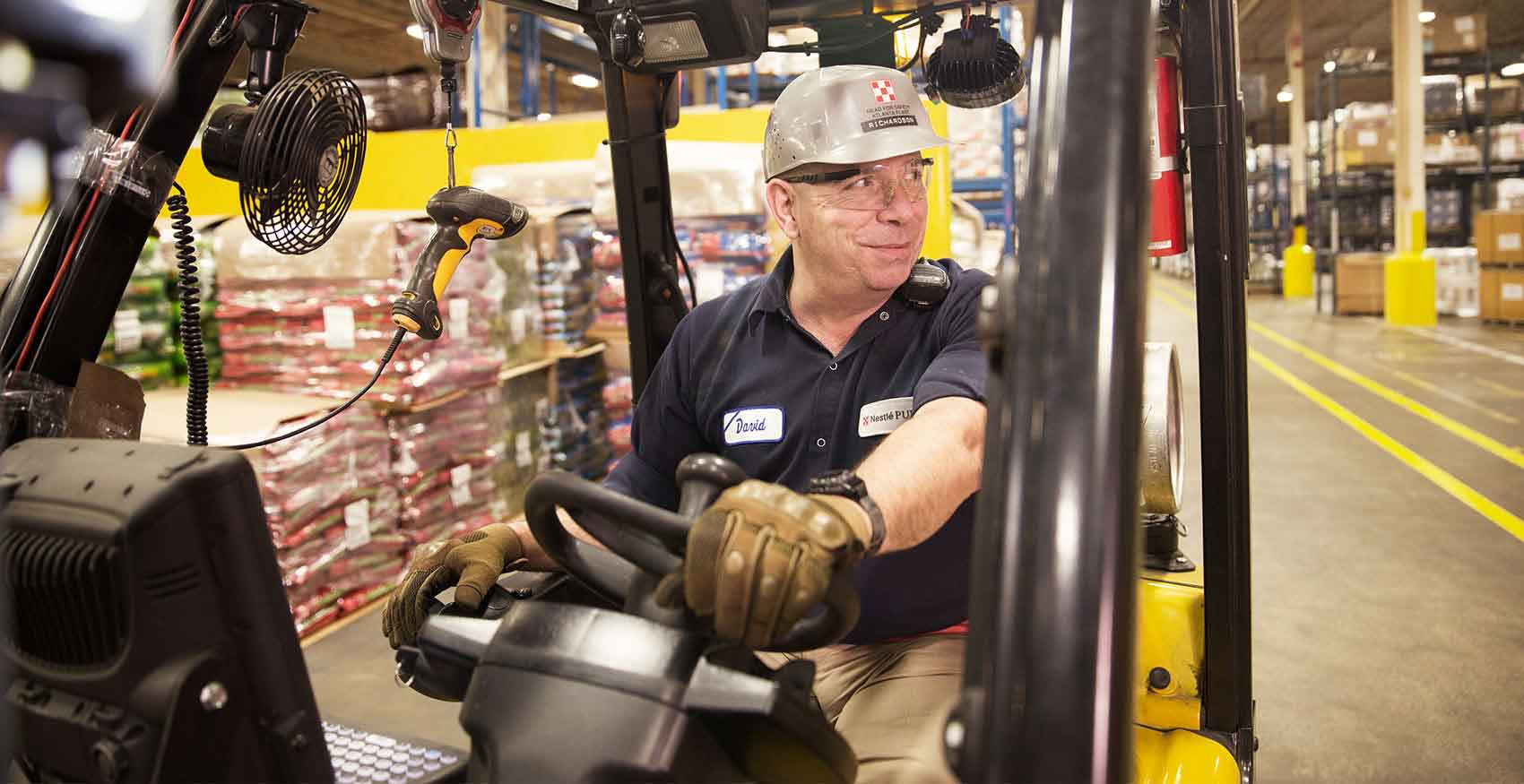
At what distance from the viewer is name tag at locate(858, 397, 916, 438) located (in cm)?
210

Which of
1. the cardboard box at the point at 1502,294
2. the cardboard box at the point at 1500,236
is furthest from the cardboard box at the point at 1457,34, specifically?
the cardboard box at the point at 1502,294

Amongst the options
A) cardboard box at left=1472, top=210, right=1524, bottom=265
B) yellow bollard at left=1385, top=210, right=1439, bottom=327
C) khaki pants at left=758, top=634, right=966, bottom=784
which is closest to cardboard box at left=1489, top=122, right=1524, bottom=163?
cardboard box at left=1472, top=210, right=1524, bottom=265

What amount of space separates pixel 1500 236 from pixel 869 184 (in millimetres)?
14239

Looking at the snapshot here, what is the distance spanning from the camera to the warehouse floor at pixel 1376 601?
143 inches

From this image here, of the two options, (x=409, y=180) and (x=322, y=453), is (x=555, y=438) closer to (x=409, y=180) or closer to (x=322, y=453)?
(x=322, y=453)

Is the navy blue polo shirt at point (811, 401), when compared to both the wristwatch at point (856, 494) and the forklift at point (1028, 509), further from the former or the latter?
the wristwatch at point (856, 494)

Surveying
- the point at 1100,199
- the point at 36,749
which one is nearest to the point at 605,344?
the point at 36,749

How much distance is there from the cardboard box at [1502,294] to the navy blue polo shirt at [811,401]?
1399 cm

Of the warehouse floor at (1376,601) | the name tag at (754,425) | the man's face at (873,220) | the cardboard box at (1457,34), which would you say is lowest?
the warehouse floor at (1376,601)

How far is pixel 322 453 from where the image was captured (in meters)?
4.49

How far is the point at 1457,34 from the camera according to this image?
15.5 m

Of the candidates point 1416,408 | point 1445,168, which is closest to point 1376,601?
point 1416,408

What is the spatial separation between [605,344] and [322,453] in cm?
204

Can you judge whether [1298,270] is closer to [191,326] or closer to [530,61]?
[530,61]
